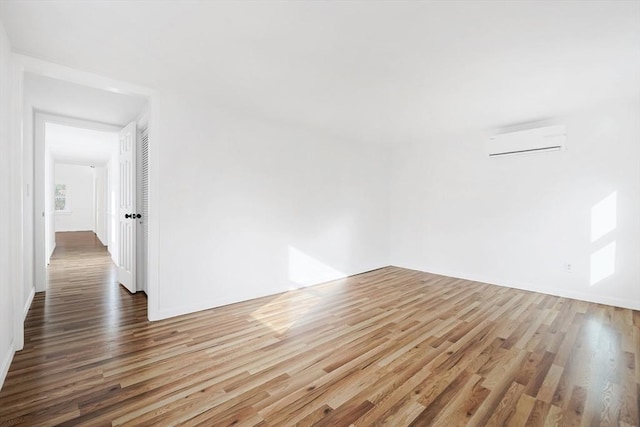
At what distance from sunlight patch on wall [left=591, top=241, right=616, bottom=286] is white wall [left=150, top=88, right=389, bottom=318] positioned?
320cm

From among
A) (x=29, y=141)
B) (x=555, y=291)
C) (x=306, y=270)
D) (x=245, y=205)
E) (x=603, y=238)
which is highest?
(x=29, y=141)

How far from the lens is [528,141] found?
4.07 m

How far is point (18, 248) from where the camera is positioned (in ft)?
7.84

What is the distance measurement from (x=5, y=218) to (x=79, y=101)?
192 cm

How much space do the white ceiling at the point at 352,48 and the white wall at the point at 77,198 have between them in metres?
11.8

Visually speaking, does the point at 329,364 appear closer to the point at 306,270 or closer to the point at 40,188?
the point at 306,270

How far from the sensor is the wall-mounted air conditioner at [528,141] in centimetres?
388

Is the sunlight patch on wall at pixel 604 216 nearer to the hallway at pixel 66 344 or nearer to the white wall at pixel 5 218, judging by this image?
the hallway at pixel 66 344

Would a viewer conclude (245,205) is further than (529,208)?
No

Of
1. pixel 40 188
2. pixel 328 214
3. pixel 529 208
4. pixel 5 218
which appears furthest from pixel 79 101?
pixel 529 208

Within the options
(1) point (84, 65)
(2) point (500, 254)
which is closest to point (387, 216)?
(2) point (500, 254)

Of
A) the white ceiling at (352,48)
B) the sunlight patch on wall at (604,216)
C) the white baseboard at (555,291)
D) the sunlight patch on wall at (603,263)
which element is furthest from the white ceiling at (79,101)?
the sunlight patch on wall at (603,263)

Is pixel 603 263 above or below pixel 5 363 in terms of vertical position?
above

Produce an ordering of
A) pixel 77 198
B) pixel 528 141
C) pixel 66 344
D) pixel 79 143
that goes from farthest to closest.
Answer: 1. pixel 77 198
2. pixel 79 143
3. pixel 528 141
4. pixel 66 344
